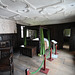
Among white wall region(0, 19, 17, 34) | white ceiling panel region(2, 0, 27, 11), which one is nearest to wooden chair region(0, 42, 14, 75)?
white ceiling panel region(2, 0, 27, 11)

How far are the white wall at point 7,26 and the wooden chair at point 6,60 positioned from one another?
2745mm

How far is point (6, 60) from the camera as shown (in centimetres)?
220

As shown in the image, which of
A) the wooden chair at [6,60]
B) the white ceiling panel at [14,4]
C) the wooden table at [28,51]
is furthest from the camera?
the wooden table at [28,51]

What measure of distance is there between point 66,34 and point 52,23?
14.6 feet

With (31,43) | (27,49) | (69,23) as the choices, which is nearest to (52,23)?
(69,23)

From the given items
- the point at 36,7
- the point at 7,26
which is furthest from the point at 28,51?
the point at 7,26

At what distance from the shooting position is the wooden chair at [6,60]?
1881 millimetres

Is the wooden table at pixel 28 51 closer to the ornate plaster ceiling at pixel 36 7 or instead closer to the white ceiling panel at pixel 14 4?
the ornate plaster ceiling at pixel 36 7

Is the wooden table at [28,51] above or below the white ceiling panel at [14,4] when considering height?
A: below

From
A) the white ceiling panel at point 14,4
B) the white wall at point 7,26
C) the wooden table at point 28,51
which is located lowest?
the wooden table at point 28,51

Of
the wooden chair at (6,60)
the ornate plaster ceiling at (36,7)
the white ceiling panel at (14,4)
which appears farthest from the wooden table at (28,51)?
the white ceiling panel at (14,4)

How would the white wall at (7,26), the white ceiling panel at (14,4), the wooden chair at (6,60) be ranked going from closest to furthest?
the wooden chair at (6,60), the white ceiling panel at (14,4), the white wall at (7,26)

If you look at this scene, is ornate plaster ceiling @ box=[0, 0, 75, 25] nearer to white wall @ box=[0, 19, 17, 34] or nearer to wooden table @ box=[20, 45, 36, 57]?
white wall @ box=[0, 19, 17, 34]

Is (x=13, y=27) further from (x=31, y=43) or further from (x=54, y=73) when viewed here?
(x=54, y=73)
